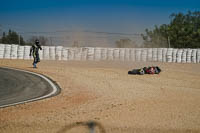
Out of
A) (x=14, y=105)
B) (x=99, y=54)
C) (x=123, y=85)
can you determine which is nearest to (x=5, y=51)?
(x=99, y=54)

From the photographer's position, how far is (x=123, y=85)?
11.4m

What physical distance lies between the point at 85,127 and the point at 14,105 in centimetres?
277

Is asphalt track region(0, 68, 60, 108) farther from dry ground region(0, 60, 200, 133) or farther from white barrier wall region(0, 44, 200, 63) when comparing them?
white barrier wall region(0, 44, 200, 63)

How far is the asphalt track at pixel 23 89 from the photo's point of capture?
8319 millimetres

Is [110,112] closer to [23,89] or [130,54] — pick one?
[23,89]

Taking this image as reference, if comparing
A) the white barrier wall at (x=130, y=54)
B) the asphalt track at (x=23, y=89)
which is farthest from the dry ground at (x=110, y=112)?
the white barrier wall at (x=130, y=54)

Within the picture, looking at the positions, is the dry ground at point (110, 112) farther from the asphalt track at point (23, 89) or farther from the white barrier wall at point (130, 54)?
the white barrier wall at point (130, 54)

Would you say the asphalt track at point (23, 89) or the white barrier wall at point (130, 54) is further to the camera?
the white barrier wall at point (130, 54)

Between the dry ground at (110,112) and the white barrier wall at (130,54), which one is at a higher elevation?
the white barrier wall at (130,54)

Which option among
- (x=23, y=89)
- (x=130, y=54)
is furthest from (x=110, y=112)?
(x=130, y=54)

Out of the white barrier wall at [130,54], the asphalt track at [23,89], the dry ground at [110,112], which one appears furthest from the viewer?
the white barrier wall at [130,54]

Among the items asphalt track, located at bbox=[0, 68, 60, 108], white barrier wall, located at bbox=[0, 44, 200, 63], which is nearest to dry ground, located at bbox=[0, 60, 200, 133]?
asphalt track, located at bbox=[0, 68, 60, 108]

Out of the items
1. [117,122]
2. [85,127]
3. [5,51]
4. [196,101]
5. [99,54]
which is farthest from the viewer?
[99,54]

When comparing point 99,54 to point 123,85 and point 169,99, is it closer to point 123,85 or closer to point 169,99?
point 123,85
